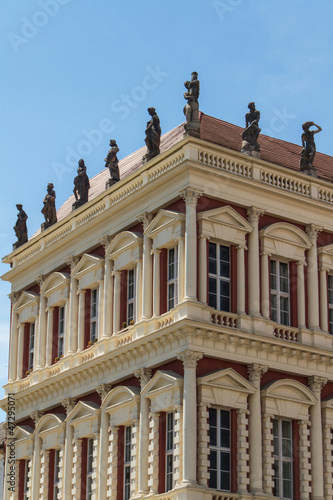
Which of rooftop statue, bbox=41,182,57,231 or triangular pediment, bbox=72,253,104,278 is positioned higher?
rooftop statue, bbox=41,182,57,231

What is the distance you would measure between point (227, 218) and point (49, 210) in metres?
11.2

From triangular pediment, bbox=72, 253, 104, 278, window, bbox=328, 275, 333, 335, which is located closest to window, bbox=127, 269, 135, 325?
triangular pediment, bbox=72, 253, 104, 278

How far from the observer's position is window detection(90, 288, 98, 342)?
125 ft

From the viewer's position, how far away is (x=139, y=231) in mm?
36156

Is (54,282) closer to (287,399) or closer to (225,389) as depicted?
(225,389)

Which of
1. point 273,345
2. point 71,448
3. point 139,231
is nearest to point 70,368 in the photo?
point 71,448

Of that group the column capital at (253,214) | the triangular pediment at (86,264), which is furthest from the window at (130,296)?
the column capital at (253,214)

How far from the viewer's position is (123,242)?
36812 mm

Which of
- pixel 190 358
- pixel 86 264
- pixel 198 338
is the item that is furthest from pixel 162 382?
pixel 86 264

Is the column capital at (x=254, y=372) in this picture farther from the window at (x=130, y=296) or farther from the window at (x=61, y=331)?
the window at (x=61, y=331)

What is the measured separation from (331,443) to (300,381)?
6.98 feet

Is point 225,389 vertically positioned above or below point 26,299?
below

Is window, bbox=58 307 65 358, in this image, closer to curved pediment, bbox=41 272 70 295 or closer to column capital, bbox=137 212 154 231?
curved pediment, bbox=41 272 70 295

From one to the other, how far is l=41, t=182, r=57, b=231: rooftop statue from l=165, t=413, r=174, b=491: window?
12751 millimetres
